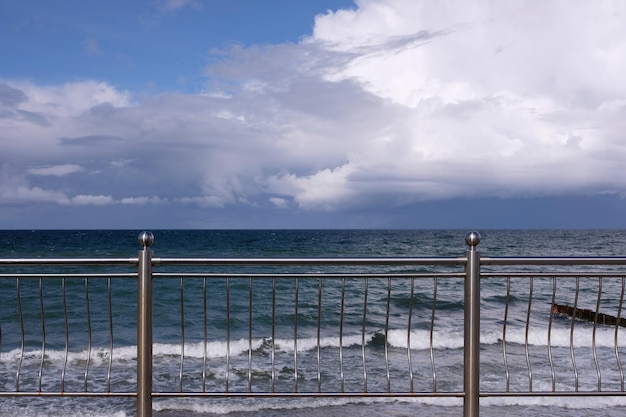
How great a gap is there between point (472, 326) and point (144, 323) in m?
2.40

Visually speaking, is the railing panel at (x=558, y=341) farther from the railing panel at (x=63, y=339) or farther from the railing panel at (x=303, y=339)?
the railing panel at (x=63, y=339)

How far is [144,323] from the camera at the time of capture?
14.3 feet

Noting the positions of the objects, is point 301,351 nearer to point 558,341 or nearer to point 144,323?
point 558,341

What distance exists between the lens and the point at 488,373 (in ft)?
29.5

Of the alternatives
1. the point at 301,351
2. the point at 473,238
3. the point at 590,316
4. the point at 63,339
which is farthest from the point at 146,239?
the point at 590,316

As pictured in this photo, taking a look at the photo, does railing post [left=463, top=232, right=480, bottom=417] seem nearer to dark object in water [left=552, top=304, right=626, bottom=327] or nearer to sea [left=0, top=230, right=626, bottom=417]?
sea [left=0, top=230, right=626, bottom=417]

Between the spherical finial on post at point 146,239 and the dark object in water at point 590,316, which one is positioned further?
the dark object in water at point 590,316

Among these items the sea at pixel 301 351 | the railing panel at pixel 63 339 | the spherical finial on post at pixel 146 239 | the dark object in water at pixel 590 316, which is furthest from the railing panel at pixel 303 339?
the dark object in water at pixel 590 316

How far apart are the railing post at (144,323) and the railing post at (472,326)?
232cm

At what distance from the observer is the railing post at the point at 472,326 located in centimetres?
440

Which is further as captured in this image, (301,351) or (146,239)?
(301,351)

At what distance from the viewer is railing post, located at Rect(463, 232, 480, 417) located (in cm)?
440

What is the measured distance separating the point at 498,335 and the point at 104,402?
8274mm

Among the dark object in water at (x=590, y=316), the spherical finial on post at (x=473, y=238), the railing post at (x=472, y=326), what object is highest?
the spherical finial on post at (x=473, y=238)
